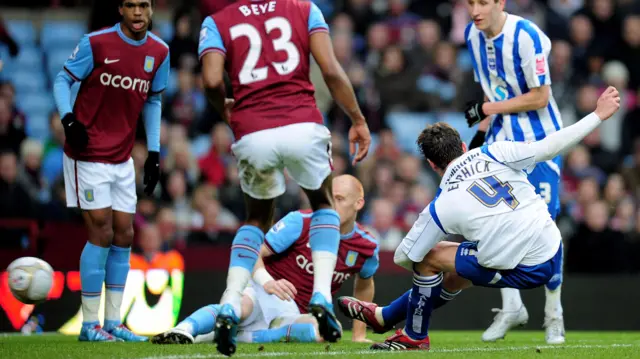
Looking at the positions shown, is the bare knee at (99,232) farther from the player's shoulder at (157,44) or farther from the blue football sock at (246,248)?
the blue football sock at (246,248)

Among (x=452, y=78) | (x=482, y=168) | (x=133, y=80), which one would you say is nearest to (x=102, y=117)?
(x=133, y=80)

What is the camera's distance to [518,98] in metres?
8.07

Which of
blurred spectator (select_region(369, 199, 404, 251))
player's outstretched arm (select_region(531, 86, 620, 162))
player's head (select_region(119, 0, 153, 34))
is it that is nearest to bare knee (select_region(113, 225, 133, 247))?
player's head (select_region(119, 0, 153, 34))

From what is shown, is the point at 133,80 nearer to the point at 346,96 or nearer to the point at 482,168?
the point at 346,96

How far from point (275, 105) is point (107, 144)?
2215 mm

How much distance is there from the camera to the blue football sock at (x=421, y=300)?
6.46 m

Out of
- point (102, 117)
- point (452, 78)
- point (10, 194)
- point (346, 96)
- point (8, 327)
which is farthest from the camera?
point (452, 78)

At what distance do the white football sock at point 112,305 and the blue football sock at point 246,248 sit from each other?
2034 millimetres

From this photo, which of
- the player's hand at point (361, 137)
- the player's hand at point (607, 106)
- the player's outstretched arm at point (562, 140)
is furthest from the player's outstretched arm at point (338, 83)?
the player's hand at point (607, 106)

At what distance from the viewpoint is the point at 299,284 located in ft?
25.8

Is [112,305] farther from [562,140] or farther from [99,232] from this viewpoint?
[562,140]

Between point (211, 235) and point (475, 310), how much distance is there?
288 cm

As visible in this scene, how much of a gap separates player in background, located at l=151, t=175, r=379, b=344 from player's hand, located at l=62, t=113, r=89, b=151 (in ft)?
4.85

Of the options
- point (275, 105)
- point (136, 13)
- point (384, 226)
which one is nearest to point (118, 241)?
point (136, 13)
